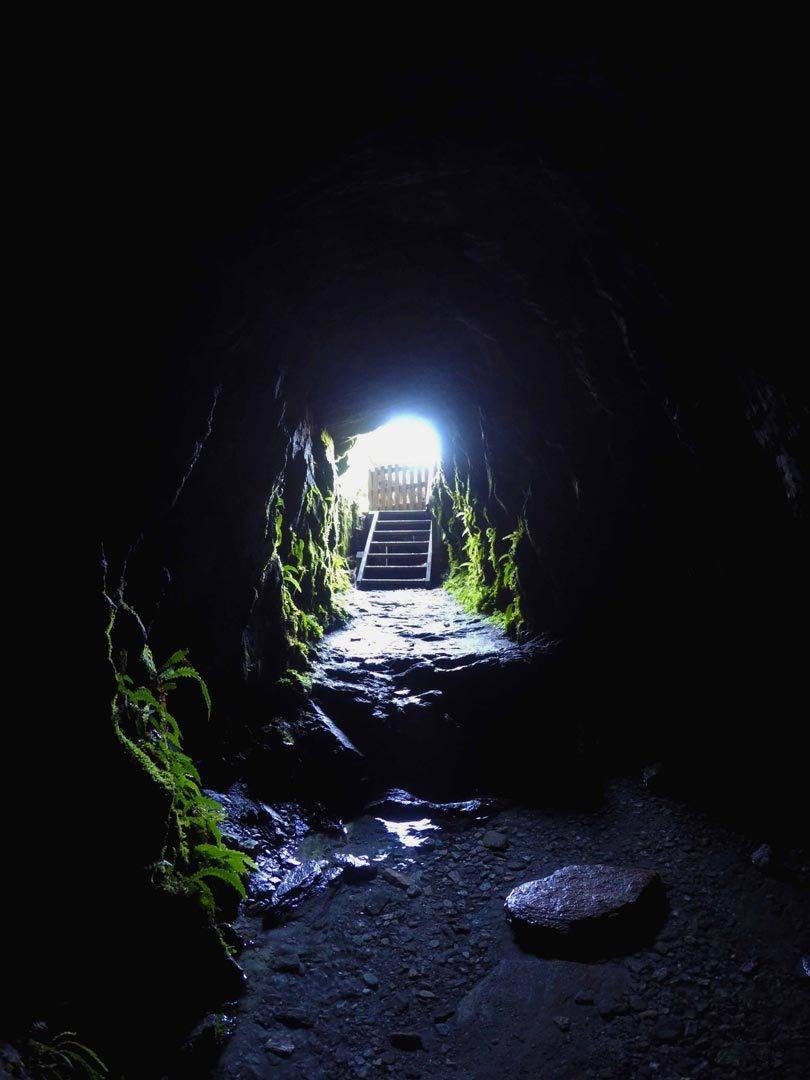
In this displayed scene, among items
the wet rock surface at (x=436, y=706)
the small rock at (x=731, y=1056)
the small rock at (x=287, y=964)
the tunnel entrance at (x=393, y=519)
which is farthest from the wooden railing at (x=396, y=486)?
the small rock at (x=731, y=1056)

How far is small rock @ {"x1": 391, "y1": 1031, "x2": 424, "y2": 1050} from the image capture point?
2955 mm

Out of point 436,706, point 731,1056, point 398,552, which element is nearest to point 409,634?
point 436,706

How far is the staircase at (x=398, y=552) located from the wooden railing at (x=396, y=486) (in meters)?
3.94

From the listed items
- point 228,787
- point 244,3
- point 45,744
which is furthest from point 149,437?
point 228,787

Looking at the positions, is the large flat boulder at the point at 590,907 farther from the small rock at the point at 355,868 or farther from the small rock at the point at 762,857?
the small rock at the point at 355,868

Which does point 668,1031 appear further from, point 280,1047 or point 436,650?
point 436,650

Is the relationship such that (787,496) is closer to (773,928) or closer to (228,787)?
(773,928)

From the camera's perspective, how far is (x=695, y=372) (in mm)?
3840

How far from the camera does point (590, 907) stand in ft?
12.0

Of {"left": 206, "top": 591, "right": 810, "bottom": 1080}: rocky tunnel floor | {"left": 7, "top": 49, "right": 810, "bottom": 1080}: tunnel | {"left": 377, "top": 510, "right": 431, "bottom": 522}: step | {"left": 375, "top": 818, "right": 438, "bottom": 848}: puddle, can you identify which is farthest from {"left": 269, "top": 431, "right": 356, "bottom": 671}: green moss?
{"left": 377, "top": 510, "right": 431, "bottom": 522}: step

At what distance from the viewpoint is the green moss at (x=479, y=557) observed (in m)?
8.23

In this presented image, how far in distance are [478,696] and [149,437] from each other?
4671 mm

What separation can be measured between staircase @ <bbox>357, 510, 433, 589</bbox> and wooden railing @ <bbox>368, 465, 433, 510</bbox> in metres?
3.94

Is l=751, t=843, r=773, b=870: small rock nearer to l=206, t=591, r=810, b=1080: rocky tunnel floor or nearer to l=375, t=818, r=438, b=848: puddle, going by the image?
l=206, t=591, r=810, b=1080: rocky tunnel floor
